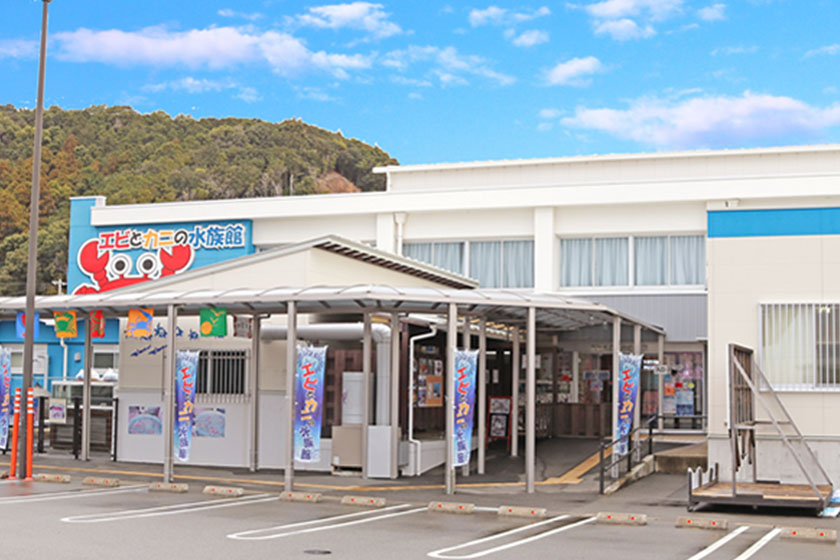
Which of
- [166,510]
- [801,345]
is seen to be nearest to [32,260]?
[166,510]

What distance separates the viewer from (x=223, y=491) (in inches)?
693

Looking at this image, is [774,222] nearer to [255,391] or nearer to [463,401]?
[463,401]

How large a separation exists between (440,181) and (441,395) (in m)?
17.5

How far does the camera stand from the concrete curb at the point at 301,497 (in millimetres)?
17031

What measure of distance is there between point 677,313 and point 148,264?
18929mm

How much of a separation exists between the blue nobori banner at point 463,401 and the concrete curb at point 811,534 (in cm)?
598

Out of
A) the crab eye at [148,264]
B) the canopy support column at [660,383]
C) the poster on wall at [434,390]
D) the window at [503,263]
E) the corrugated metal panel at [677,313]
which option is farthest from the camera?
the crab eye at [148,264]

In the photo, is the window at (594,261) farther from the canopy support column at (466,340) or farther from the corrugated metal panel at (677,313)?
the canopy support column at (466,340)

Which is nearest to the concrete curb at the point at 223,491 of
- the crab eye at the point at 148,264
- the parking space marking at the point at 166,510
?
the parking space marking at the point at 166,510

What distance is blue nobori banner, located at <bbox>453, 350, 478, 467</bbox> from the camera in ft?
59.5

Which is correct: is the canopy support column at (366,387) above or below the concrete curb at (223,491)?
above

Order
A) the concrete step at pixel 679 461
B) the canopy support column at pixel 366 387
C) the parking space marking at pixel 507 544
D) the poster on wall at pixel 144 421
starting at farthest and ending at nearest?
the poster on wall at pixel 144 421 < the concrete step at pixel 679 461 < the canopy support column at pixel 366 387 < the parking space marking at pixel 507 544

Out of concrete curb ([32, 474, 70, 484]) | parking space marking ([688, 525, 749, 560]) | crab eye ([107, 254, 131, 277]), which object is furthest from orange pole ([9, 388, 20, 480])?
crab eye ([107, 254, 131, 277])

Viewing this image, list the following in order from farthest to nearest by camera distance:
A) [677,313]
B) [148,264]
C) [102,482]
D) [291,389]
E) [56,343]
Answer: [56,343], [148,264], [677,313], [102,482], [291,389]
